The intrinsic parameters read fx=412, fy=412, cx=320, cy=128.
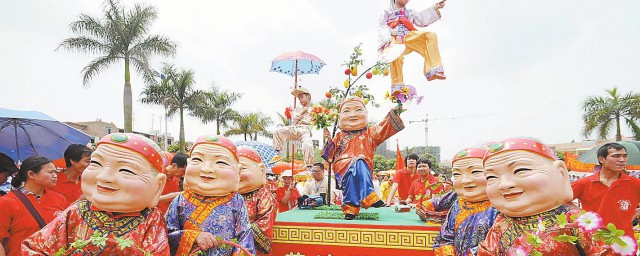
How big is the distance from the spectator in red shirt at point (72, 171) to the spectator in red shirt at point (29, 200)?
54 cm

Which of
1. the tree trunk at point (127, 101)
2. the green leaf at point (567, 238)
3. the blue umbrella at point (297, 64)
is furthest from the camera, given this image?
the tree trunk at point (127, 101)

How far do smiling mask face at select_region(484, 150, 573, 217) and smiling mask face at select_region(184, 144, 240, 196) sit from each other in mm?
1923

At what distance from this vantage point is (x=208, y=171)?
10.5ft

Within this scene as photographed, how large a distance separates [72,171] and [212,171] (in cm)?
212

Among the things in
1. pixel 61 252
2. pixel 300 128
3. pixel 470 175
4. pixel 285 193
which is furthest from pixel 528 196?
pixel 300 128

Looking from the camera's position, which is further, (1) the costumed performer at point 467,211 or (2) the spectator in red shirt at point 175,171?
(2) the spectator in red shirt at point 175,171

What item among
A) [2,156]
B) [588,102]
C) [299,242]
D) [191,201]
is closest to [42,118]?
[2,156]

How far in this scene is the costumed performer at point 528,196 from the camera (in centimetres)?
231

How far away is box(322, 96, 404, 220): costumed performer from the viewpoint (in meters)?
4.45

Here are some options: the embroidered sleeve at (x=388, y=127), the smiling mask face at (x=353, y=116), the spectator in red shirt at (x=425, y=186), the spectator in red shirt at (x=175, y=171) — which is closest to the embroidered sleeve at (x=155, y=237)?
the spectator in red shirt at (x=175, y=171)

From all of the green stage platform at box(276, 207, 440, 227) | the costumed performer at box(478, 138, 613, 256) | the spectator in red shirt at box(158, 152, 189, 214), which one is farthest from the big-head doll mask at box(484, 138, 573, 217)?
the spectator in red shirt at box(158, 152, 189, 214)

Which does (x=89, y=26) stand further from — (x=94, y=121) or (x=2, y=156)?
(x=94, y=121)

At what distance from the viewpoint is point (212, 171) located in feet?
10.5

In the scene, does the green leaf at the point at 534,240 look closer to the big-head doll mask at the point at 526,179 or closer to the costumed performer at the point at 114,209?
the big-head doll mask at the point at 526,179
